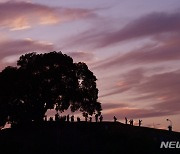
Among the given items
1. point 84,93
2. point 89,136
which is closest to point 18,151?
point 89,136

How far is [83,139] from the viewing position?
299ft

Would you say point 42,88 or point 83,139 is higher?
point 42,88

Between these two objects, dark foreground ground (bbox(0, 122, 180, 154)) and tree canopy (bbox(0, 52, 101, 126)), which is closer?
dark foreground ground (bbox(0, 122, 180, 154))

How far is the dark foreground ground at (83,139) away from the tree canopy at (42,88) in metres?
4.55

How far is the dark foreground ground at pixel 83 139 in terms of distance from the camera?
83.9m

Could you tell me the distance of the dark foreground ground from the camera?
275ft

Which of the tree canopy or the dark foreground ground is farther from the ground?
the tree canopy

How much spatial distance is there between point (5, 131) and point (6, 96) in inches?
330

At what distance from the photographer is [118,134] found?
92.2m

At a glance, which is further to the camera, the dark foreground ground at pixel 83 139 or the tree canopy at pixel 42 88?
the tree canopy at pixel 42 88

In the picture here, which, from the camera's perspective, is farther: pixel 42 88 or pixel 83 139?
pixel 42 88

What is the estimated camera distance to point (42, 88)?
10738cm

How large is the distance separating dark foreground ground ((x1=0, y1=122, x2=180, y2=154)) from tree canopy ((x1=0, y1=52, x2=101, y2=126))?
4555 mm

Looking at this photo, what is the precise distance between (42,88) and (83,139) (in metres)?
21.2
